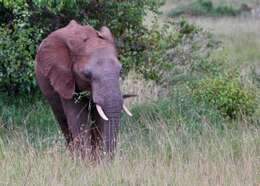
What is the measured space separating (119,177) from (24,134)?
2.82 m

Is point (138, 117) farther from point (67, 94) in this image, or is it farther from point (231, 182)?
point (231, 182)

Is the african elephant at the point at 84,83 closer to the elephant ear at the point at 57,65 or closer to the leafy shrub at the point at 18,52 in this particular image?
the elephant ear at the point at 57,65

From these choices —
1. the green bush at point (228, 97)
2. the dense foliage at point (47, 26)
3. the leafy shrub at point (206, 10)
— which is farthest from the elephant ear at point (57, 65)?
the leafy shrub at point (206, 10)

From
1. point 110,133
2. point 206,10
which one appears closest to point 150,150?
point 110,133

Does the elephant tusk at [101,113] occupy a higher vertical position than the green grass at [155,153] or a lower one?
higher

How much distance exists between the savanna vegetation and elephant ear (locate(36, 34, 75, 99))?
62 centimetres

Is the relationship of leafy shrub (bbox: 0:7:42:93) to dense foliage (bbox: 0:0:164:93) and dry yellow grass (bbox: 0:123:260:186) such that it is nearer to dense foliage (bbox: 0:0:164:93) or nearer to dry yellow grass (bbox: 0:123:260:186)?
dense foliage (bbox: 0:0:164:93)

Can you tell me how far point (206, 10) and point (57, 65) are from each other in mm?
21131

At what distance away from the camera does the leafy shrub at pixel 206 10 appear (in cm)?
2882

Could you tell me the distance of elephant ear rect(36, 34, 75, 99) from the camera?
8.67m

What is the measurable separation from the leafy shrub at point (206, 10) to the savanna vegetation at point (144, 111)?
16.1 meters

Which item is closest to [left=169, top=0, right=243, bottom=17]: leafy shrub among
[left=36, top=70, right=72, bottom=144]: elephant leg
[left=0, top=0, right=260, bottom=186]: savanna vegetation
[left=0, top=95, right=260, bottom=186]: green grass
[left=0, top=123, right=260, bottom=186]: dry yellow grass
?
[left=0, top=0, right=260, bottom=186]: savanna vegetation

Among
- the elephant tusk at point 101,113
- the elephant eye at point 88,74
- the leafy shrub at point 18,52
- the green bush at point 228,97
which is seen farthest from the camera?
the green bush at point 228,97

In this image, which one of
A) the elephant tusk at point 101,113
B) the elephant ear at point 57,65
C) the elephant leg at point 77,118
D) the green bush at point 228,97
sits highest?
the elephant ear at point 57,65
